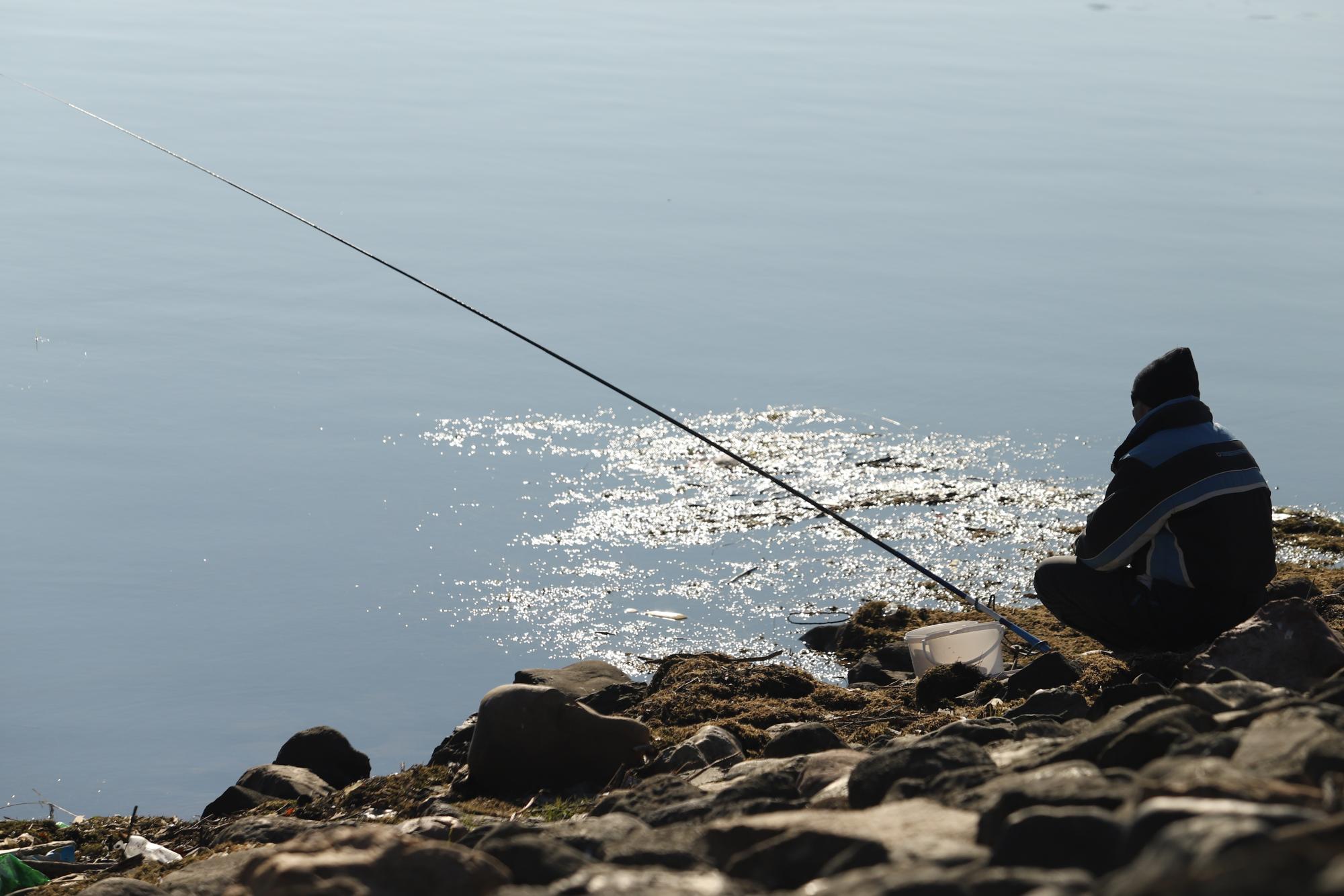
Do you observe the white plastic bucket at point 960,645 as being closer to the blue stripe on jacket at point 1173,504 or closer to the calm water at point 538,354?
the blue stripe on jacket at point 1173,504

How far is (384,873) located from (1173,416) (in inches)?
125

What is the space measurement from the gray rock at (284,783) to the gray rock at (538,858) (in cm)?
247

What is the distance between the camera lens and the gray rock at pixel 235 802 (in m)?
5.30

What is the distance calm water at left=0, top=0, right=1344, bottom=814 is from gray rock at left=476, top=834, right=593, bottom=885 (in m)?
3.35

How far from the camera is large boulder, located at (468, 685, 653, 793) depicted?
16.4 ft

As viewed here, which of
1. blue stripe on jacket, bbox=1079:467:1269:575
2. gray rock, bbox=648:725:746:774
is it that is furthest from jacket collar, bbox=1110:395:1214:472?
gray rock, bbox=648:725:746:774

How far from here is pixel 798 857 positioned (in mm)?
2891

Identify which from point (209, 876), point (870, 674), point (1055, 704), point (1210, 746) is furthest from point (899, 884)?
point (870, 674)

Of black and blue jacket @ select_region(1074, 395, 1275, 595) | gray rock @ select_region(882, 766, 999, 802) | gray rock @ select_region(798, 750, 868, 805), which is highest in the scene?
black and blue jacket @ select_region(1074, 395, 1275, 595)

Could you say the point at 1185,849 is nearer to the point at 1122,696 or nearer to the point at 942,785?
the point at 942,785

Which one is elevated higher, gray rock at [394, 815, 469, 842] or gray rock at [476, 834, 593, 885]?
gray rock at [394, 815, 469, 842]

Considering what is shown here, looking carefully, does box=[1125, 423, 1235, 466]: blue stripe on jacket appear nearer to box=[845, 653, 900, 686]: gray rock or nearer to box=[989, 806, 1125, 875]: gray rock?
box=[845, 653, 900, 686]: gray rock

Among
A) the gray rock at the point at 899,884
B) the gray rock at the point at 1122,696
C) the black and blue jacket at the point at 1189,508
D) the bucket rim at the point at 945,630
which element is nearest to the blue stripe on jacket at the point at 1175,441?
the black and blue jacket at the point at 1189,508

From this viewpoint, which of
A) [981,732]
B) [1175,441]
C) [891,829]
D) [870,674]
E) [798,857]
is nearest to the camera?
[798,857]
